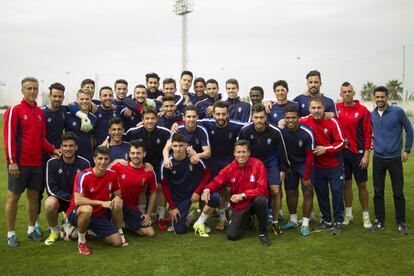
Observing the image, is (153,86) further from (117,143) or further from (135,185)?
(135,185)

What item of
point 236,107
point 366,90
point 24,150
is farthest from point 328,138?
point 366,90

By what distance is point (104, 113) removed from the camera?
6695 mm

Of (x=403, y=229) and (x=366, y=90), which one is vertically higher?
(x=366, y=90)

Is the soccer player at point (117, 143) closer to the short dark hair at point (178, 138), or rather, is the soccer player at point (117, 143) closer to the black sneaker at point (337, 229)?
the short dark hair at point (178, 138)

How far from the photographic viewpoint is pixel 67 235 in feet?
18.0

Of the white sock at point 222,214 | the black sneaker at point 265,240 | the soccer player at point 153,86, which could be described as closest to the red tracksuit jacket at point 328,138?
the black sneaker at point 265,240

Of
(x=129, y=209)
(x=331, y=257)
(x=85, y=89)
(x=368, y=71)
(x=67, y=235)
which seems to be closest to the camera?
(x=331, y=257)

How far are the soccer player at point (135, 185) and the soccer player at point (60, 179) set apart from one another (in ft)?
1.84

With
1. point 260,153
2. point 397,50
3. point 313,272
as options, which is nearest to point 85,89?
point 260,153

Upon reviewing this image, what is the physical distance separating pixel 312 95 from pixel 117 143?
311 centimetres

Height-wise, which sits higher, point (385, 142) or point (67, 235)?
point (385, 142)

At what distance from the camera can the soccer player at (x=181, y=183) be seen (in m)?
5.89

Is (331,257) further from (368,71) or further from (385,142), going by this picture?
(368,71)

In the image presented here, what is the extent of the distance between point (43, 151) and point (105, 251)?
5.64ft
